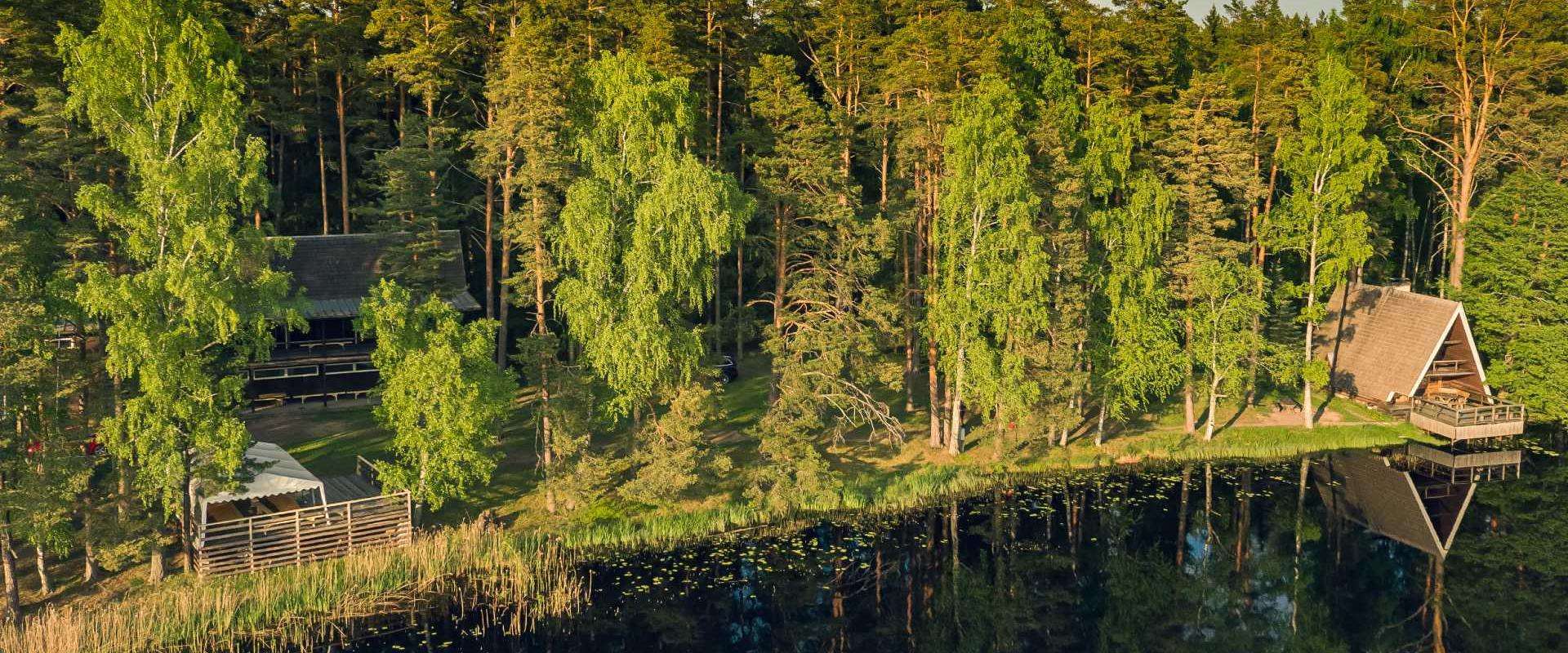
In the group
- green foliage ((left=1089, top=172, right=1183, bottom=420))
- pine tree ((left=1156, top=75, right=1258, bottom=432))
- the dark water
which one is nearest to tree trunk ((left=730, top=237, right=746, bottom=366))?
the dark water

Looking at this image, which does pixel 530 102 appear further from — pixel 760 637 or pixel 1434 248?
pixel 1434 248

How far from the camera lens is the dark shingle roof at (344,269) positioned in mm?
47594

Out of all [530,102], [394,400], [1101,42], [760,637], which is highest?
[1101,42]

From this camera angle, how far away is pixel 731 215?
38750 millimetres

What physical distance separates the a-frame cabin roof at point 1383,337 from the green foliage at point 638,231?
30.9m

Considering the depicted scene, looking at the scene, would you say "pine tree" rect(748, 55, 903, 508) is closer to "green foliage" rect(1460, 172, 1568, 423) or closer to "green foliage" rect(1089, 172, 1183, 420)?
"green foliage" rect(1089, 172, 1183, 420)

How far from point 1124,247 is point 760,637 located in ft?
74.1

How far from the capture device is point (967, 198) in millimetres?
42938

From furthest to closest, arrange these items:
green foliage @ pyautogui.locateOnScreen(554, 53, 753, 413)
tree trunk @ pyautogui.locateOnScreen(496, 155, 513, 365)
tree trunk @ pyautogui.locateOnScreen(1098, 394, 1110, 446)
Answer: tree trunk @ pyautogui.locateOnScreen(1098, 394, 1110, 446)
tree trunk @ pyautogui.locateOnScreen(496, 155, 513, 365)
green foliage @ pyautogui.locateOnScreen(554, 53, 753, 413)

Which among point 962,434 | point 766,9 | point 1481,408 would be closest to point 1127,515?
point 962,434

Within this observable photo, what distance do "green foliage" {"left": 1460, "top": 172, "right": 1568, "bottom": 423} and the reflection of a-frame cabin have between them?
31.8 ft

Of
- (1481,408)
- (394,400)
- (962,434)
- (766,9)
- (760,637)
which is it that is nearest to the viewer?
(760,637)

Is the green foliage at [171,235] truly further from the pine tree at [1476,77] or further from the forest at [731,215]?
the pine tree at [1476,77]

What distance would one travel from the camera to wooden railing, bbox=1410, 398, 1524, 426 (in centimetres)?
4984
